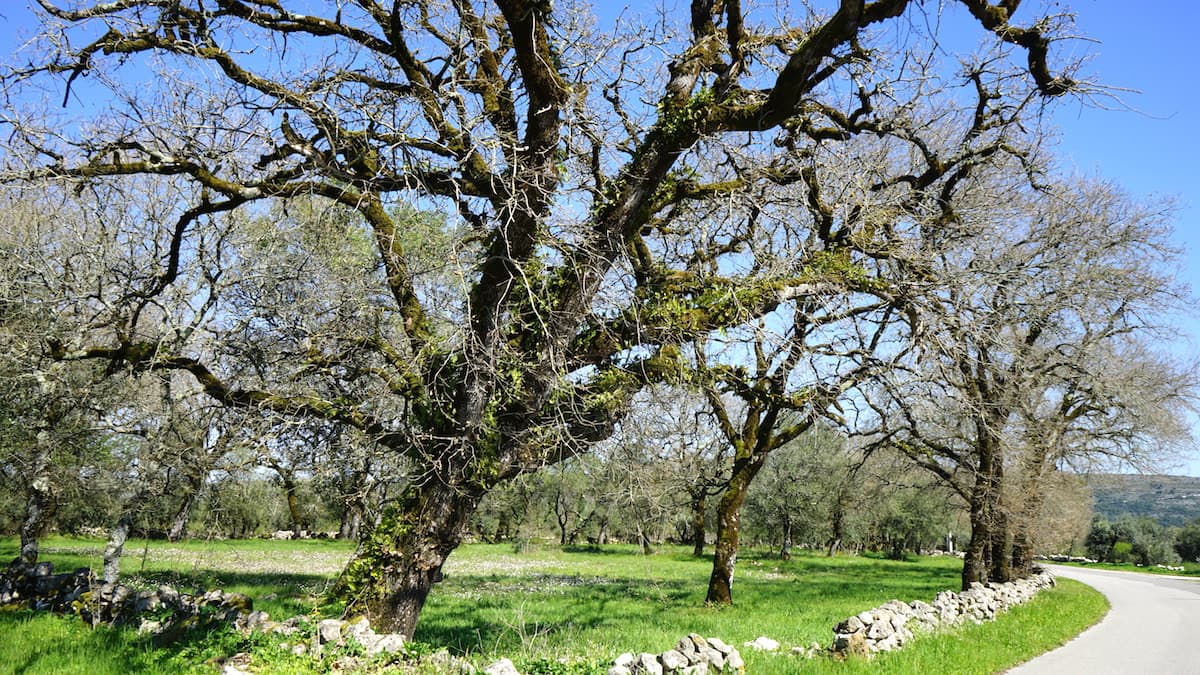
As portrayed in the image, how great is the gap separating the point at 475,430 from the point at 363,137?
289 cm

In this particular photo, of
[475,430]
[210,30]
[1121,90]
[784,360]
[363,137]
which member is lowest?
[475,430]

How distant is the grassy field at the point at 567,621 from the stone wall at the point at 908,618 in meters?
0.32

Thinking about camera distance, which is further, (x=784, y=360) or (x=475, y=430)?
(x=784, y=360)

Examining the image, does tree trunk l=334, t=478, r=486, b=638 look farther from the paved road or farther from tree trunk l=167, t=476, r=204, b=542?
the paved road

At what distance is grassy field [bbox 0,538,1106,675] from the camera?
6.82 metres

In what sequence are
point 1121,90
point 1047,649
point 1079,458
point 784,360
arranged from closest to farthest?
point 1121,90 → point 784,360 → point 1047,649 → point 1079,458

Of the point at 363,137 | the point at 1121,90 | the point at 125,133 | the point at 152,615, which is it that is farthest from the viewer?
the point at 152,615

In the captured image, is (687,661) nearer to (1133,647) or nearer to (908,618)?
(908,618)

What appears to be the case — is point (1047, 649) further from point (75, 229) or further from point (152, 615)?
point (75, 229)

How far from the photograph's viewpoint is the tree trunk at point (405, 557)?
21.3 ft

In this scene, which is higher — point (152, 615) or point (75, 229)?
point (75, 229)

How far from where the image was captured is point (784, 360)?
729 cm

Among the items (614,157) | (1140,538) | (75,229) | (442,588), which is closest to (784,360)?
(614,157)

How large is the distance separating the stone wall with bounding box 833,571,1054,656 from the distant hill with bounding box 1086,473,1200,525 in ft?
31.3
